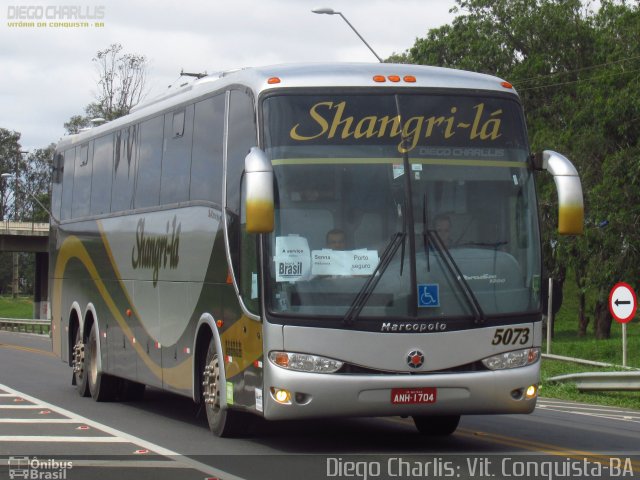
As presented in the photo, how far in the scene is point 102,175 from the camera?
19281 millimetres

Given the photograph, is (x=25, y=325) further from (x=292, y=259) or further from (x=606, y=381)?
(x=292, y=259)

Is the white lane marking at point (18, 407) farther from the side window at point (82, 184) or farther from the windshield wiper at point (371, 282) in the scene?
the windshield wiper at point (371, 282)

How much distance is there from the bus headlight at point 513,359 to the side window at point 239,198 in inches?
82.4

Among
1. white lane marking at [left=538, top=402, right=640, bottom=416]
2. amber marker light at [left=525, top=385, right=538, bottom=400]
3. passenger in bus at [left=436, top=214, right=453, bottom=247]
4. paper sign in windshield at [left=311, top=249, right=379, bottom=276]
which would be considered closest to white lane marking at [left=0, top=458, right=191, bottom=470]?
paper sign in windshield at [left=311, top=249, right=379, bottom=276]

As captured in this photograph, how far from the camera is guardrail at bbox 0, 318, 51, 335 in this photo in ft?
214

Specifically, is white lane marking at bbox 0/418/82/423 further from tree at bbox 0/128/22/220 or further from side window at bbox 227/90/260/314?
tree at bbox 0/128/22/220

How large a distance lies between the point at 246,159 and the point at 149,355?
532cm

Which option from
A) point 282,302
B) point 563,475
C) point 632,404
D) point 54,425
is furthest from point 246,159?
point 632,404

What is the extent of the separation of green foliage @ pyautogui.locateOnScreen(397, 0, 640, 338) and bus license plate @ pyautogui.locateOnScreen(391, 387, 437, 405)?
2570 cm

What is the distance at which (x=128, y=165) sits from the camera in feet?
58.4

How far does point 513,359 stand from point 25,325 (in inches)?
2324

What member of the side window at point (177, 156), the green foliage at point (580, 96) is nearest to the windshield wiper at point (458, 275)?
the side window at point (177, 156)

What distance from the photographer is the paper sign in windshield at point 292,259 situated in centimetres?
1175

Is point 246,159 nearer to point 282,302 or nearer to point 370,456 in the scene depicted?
point 282,302
